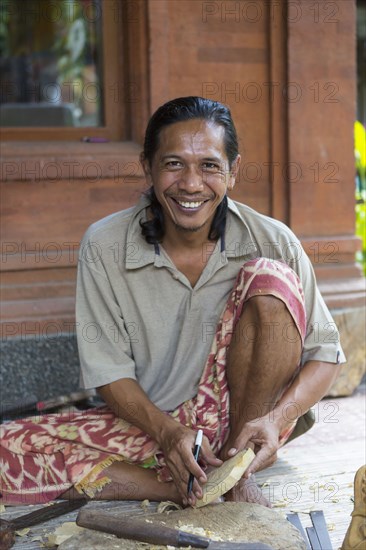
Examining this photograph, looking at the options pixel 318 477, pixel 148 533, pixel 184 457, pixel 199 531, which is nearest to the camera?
pixel 148 533

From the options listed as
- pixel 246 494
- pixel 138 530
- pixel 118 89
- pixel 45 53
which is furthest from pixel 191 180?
pixel 45 53

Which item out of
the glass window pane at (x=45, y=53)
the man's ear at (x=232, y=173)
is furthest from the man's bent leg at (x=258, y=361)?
the glass window pane at (x=45, y=53)

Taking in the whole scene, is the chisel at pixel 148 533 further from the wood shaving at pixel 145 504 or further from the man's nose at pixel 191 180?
the man's nose at pixel 191 180

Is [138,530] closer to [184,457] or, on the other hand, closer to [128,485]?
[184,457]

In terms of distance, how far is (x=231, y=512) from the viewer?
7.89 feet

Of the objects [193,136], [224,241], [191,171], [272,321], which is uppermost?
[193,136]

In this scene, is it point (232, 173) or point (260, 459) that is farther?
point (232, 173)

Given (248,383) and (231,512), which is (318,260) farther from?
(231,512)

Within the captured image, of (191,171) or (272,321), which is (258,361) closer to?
(272,321)

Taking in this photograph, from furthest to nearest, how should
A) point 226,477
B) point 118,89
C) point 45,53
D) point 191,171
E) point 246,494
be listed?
point 45,53
point 118,89
point 191,171
point 246,494
point 226,477

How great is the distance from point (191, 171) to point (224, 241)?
1.16ft

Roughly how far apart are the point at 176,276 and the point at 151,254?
0.41 feet

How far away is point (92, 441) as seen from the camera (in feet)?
9.64

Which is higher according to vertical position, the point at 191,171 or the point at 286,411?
the point at 191,171
